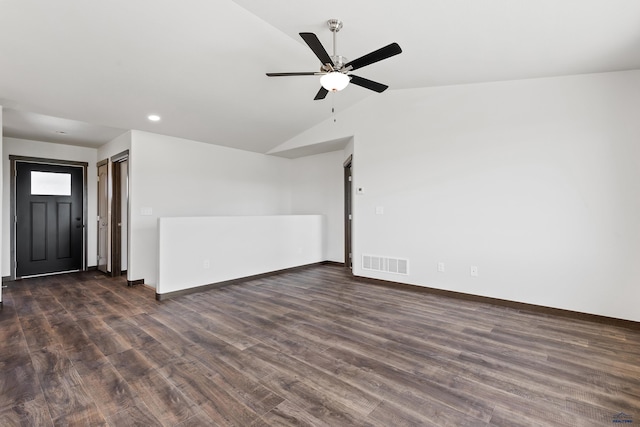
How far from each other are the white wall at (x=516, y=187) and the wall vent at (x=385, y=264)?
0.29 feet

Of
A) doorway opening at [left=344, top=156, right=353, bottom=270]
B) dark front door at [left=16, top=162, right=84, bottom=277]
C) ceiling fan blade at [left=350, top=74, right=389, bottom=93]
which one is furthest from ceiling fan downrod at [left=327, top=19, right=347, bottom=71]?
dark front door at [left=16, top=162, right=84, bottom=277]

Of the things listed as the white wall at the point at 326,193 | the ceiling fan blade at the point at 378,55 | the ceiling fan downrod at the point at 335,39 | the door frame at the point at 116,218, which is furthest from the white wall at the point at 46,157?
the ceiling fan blade at the point at 378,55

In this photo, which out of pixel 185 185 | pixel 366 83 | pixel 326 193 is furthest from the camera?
pixel 326 193

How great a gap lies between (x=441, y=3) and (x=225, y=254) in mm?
4129

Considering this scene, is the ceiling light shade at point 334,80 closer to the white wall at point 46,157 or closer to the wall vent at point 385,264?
the wall vent at point 385,264

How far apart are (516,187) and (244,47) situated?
11.6 feet

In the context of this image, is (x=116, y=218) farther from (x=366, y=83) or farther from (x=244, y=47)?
(x=366, y=83)

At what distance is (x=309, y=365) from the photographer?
2309 millimetres

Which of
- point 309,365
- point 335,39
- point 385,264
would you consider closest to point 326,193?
point 385,264

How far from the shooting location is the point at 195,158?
5.50 m

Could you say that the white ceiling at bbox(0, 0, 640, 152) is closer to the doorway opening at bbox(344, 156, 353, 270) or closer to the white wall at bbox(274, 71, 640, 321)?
the white wall at bbox(274, 71, 640, 321)

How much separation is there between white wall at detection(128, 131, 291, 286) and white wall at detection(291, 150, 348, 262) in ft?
2.00

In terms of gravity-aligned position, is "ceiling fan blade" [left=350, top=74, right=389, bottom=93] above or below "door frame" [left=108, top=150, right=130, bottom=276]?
A: above

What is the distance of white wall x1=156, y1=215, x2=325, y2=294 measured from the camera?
4.13m
